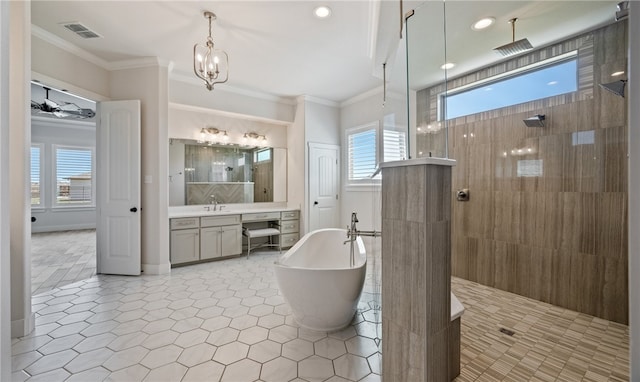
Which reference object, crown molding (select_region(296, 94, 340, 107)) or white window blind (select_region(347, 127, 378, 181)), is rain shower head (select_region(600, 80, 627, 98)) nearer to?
white window blind (select_region(347, 127, 378, 181))

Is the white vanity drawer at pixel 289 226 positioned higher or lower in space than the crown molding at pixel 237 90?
lower

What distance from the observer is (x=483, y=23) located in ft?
7.97

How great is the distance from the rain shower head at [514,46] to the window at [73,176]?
9.10m

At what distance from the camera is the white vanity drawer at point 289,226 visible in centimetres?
478

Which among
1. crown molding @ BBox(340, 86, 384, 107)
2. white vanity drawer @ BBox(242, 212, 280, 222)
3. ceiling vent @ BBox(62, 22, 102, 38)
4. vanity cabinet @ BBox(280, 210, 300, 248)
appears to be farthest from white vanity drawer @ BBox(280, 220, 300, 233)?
ceiling vent @ BBox(62, 22, 102, 38)

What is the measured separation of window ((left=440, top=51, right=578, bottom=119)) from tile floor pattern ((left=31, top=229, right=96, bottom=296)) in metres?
4.70

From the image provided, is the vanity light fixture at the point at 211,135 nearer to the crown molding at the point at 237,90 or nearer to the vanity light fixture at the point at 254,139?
the vanity light fixture at the point at 254,139

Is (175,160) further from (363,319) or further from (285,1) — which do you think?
(363,319)

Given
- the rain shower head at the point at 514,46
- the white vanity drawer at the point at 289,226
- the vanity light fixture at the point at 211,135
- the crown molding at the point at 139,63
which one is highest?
the crown molding at the point at 139,63

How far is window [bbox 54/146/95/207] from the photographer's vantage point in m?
6.75

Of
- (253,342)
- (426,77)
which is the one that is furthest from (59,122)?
(426,77)

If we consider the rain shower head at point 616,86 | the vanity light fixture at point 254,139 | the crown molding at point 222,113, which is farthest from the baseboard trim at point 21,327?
the rain shower head at point 616,86

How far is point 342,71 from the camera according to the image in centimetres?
382

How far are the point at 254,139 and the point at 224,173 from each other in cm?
82
